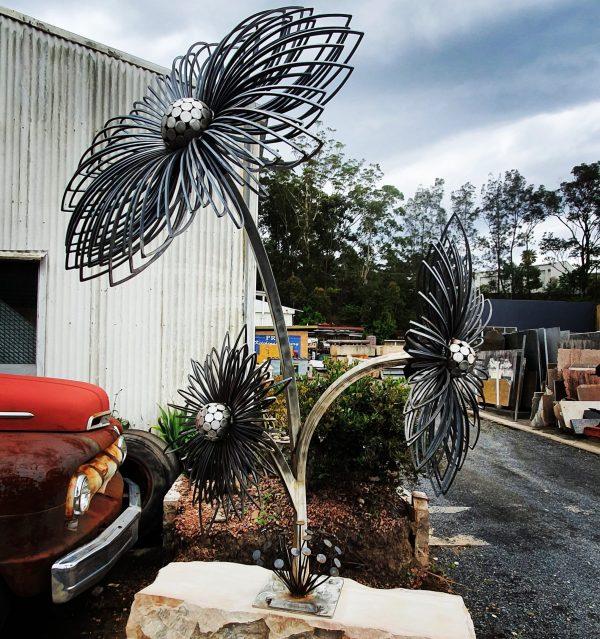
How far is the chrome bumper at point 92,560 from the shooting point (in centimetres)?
270

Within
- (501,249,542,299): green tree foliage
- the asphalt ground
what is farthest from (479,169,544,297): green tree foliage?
the asphalt ground

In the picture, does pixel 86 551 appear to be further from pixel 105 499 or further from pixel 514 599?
pixel 514 599

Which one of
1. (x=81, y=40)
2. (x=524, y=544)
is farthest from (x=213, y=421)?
(x=81, y=40)

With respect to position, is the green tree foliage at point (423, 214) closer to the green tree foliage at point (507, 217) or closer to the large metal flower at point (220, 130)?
the green tree foliage at point (507, 217)

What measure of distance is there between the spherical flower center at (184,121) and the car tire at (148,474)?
3.08 meters

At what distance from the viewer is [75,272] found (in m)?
5.67

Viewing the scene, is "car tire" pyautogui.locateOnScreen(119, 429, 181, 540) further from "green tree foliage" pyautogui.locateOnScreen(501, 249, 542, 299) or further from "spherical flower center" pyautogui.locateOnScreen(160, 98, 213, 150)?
"green tree foliage" pyautogui.locateOnScreen(501, 249, 542, 299)

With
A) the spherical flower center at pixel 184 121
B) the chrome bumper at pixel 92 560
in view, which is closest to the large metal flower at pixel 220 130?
the spherical flower center at pixel 184 121

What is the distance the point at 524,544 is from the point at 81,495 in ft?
12.8

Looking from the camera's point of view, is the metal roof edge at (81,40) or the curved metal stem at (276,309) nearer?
the curved metal stem at (276,309)

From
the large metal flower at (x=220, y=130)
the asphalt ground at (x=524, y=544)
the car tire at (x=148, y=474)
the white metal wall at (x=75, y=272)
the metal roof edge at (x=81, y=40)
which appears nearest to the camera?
the large metal flower at (x=220, y=130)

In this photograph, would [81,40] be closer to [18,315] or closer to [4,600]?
[18,315]

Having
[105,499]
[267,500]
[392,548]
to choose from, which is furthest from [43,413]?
[392,548]

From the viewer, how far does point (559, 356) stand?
11195 millimetres
